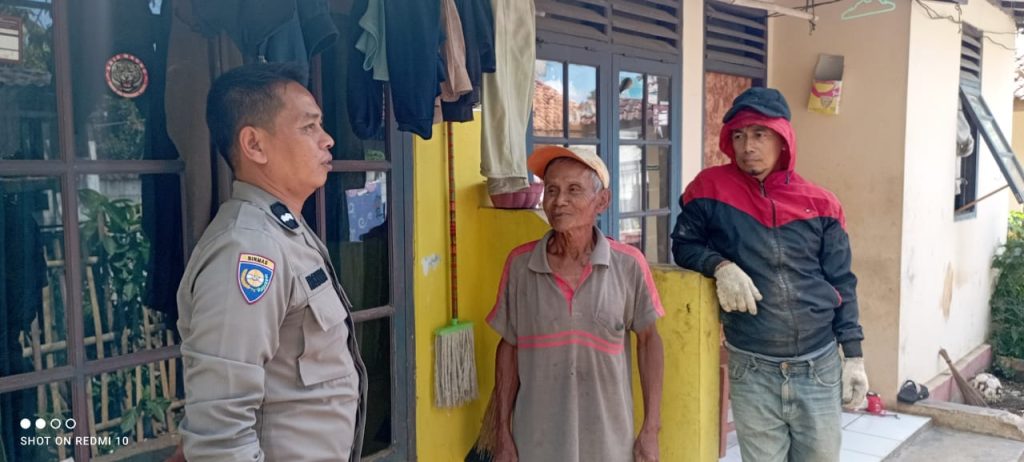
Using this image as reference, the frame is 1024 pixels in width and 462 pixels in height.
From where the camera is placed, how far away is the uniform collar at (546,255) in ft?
8.36

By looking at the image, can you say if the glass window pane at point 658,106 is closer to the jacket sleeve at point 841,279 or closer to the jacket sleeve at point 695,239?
the jacket sleeve at point 695,239

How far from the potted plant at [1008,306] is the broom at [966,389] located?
1.44 meters

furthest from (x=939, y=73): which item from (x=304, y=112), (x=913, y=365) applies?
(x=304, y=112)

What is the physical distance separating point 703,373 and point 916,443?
9.99 feet

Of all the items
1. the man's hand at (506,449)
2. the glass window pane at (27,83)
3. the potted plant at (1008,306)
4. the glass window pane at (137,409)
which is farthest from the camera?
the potted plant at (1008,306)

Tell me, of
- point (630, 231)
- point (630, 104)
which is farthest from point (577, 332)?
point (630, 104)

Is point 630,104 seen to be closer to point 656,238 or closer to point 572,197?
point 656,238

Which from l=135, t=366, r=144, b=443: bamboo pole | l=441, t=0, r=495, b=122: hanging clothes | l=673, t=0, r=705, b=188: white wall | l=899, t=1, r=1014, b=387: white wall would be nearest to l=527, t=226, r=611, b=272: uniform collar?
l=441, t=0, r=495, b=122: hanging clothes

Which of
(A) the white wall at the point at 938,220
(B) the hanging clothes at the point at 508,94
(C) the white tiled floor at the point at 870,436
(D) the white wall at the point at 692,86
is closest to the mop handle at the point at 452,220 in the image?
(B) the hanging clothes at the point at 508,94

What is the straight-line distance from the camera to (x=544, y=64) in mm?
4062

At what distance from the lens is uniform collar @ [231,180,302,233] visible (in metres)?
1.63

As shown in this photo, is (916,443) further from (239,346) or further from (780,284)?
(239,346)

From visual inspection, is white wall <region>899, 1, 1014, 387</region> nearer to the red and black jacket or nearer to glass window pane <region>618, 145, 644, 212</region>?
glass window pane <region>618, 145, 644, 212</region>

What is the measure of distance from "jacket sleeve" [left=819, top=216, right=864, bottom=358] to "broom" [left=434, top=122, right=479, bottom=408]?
1.48 meters
